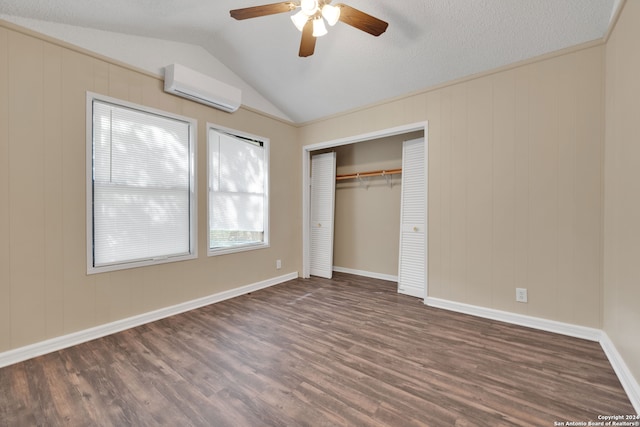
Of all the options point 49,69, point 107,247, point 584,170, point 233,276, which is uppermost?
point 49,69

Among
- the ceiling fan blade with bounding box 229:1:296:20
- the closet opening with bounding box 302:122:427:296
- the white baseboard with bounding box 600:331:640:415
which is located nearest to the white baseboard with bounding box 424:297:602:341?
the white baseboard with bounding box 600:331:640:415

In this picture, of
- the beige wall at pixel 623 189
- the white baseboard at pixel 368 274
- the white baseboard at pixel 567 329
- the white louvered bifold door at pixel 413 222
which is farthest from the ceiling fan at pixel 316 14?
the white baseboard at pixel 368 274

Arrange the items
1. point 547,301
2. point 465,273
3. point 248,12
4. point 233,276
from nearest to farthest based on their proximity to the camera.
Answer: point 248,12 < point 547,301 < point 465,273 < point 233,276

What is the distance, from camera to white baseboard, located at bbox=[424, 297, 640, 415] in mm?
1754

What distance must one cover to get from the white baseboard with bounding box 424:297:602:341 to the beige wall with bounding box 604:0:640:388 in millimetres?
191

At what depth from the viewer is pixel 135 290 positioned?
9.34ft

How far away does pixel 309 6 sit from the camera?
195 centimetres

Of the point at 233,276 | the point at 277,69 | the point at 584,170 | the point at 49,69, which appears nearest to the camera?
the point at 49,69

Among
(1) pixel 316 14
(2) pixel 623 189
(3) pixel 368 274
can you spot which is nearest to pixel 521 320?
(2) pixel 623 189

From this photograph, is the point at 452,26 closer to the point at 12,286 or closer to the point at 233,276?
the point at 233,276

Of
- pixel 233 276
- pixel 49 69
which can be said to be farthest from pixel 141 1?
pixel 233 276

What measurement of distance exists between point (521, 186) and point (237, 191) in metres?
3.32

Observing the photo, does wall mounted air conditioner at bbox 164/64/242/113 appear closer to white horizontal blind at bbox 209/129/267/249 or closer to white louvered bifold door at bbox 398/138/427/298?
white horizontal blind at bbox 209/129/267/249

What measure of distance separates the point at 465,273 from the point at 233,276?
287cm
